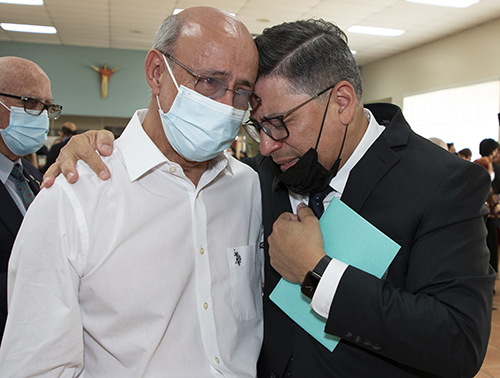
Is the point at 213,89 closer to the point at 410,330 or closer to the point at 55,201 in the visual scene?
the point at 55,201

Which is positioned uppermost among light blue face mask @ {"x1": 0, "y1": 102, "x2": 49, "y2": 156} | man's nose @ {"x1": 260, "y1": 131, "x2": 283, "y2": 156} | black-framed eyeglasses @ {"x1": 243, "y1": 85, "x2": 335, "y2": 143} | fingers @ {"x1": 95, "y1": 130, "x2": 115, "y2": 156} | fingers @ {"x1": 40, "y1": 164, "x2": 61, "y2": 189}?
black-framed eyeglasses @ {"x1": 243, "y1": 85, "x2": 335, "y2": 143}

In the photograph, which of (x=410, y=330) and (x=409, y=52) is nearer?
(x=410, y=330)

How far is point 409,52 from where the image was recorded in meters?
10.3

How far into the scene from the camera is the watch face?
45.5 inches

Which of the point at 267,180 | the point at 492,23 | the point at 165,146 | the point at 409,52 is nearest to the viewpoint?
the point at 165,146

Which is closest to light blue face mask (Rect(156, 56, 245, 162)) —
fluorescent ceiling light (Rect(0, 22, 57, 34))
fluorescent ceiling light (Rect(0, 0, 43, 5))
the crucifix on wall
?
fluorescent ceiling light (Rect(0, 0, 43, 5))

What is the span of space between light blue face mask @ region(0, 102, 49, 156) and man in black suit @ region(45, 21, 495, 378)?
46.6 inches

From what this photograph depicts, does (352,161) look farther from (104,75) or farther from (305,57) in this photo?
(104,75)

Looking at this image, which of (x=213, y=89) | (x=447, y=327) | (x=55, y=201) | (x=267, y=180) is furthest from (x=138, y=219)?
(x=447, y=327)

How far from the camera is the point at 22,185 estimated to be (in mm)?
2172

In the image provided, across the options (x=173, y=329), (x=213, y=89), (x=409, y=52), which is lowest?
(x=173, y=329)

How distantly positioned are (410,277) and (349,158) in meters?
0.45

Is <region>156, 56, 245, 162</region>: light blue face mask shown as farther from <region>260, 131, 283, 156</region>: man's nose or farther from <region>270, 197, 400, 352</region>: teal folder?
<region>270, 197, 400, 352</region>: teal folder

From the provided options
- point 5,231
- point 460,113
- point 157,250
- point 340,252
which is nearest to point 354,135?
point 340,252
